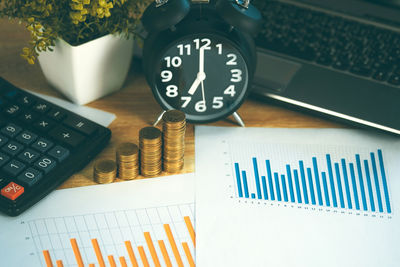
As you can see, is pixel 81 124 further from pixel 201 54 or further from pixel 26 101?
pixel 201 54

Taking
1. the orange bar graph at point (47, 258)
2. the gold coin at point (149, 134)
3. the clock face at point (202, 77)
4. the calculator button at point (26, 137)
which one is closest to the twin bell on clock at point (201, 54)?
the clock face at point (202, 77)

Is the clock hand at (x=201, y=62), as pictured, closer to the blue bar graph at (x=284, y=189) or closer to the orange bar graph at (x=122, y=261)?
the blue bar graph at (x=284, y=189)

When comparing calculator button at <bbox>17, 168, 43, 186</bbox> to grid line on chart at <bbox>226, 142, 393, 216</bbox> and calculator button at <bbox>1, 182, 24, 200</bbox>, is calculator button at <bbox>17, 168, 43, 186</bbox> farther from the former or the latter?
grid line on chart at <bbox>226, 142, 393, 216</bbox>

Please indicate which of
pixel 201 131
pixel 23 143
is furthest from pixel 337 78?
pixel 23 143

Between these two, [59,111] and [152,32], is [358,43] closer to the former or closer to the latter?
[152,32]

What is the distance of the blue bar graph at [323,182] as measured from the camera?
2.57 feet

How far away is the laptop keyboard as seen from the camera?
0.95m

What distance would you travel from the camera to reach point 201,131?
2.90 ft

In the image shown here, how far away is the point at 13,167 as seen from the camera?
28.4 inches

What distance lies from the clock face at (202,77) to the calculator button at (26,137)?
0.21 m

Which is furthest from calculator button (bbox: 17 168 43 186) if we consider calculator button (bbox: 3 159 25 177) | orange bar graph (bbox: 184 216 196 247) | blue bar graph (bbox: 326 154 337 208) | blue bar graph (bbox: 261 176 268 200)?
blue bar graph (bbox: 326 154 337 208)

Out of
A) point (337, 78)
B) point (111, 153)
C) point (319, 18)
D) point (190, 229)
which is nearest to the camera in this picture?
point (190, 229)

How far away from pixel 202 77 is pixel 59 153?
257 millimetres

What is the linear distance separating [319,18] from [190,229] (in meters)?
0.55
